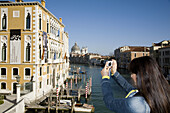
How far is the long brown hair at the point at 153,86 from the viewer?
47.6 inches

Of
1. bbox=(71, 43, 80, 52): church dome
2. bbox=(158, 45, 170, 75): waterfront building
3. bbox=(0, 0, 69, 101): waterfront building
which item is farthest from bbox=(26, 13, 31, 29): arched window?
bbox=(71, 43, 80, 52): church dome

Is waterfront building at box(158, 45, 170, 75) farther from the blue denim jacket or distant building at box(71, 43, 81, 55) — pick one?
distant building at box(71, 43, 81, 55)

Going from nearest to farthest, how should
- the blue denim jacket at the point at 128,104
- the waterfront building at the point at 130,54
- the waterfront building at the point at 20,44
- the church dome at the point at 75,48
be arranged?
the blue denim jacket at the point at 128,104 → the waterfront building at the point at 20,44 → the waterfront building at the point at 130,54 → the church dome at the point at 75,48

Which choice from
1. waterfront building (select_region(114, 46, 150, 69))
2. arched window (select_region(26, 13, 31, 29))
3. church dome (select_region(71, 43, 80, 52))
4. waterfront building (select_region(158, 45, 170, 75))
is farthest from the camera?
church dome (select_region(71, 43, 80, 52))

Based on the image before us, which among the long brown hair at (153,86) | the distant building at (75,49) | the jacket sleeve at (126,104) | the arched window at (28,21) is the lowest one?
the jacket sleeve at (126,104)

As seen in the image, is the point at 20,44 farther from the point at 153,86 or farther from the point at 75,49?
the point at 75,49

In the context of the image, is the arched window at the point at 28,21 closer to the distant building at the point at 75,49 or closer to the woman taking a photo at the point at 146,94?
the woman taking a photo at the point at 146,94

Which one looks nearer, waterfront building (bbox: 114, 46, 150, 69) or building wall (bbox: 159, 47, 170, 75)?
building wall (bbox: 159, 47, 170, 75)

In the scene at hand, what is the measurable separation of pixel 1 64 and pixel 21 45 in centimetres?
240

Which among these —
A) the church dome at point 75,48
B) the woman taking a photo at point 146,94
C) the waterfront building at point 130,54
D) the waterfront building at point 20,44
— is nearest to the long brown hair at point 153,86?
the woman taking a photo at point 146,94

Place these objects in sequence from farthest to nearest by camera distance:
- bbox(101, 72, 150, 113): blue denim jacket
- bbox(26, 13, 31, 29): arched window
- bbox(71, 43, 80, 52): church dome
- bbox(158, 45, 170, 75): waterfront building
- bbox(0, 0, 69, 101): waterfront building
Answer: bbox(71, 43, 80, 52): church dome
bbox(158, 45, 170, 75): waterfront building
bbox(26, 13, 31, 29): arched window
bbox(0, 0, 69, 101): waterfront building
bbox(101, 72, 150, 113): blue denim jacket

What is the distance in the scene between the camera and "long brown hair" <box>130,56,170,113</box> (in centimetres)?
121

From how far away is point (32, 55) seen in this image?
43.4 feet

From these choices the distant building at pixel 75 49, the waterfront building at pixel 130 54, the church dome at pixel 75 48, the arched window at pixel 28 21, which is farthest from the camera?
the church dome at pixel 75 48
